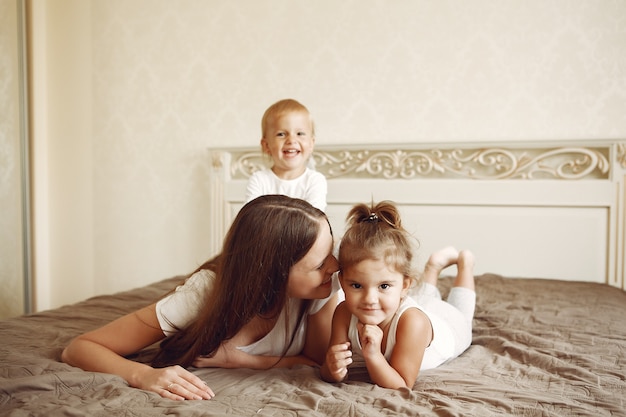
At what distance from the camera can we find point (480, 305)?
2020 millimetres

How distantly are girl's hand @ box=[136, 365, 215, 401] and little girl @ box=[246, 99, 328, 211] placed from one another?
1.22m

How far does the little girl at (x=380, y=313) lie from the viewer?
1194 millimetres

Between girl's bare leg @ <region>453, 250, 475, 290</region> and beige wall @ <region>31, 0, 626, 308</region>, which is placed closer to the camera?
girl's bare leg @ <region>453, 250, 475, 290</region>

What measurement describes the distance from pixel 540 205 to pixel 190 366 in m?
1.91

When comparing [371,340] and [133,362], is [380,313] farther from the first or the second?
[133,362]

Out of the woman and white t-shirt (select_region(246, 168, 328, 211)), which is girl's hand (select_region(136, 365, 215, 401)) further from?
white t-shirt (select_region(246, 168, 328, 211))

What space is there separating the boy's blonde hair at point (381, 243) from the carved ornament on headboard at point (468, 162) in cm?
146

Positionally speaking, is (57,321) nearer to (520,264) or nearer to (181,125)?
(181,125)

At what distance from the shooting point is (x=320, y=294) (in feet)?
4.31

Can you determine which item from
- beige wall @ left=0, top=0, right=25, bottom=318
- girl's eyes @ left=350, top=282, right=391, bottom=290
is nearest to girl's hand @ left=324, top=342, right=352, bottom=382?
girl's eyes @ left=350, top=282, right=391, bottom=290

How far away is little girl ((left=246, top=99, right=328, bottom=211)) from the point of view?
2316 millimetres

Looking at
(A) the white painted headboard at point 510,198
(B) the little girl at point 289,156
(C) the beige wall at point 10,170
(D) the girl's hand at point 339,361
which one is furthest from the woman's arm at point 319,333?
(C) the beige wall at point 10,170

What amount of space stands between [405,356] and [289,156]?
126 cm

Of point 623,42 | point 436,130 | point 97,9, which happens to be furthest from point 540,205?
point 97,9
